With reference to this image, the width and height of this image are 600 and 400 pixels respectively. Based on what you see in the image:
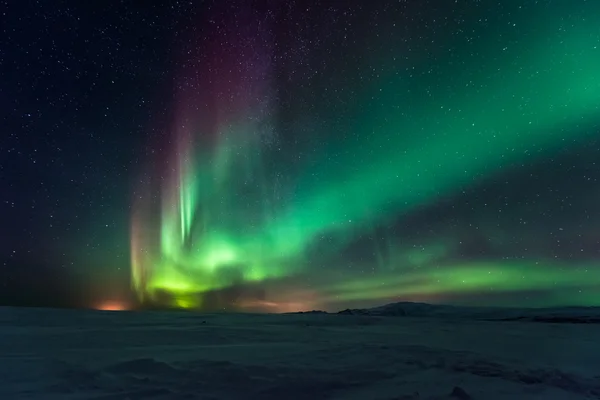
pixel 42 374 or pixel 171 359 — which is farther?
pixel 171 359

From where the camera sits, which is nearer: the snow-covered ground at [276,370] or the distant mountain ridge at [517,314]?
the snow-covered ground at [276,370]

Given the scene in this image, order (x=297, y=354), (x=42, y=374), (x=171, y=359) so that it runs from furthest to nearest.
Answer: (x=297, y=354) → (x=171, y=359) → (x=42, y=374)

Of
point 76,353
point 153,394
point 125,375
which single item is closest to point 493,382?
point 153,394

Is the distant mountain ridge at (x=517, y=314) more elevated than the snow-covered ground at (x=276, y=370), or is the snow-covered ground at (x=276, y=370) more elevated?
the snow-covered ground at (x=276, y=370)

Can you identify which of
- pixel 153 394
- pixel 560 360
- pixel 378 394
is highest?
pixel 153 394

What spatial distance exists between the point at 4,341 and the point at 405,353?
7515 millimetres

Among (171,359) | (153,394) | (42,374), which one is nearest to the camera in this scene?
(153,394)

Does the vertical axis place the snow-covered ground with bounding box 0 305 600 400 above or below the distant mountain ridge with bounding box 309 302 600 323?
above

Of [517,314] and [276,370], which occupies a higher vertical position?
[276,370]

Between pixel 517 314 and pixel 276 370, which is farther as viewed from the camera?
pixel 517 314

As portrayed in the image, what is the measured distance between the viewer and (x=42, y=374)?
15.0ft

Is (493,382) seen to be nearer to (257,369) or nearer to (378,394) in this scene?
(378,394)

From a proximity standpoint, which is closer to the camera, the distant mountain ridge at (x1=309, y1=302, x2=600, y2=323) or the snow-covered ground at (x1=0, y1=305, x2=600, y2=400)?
the snow-covered ground at (x1=0, y1=305, x2=600, y2=400)

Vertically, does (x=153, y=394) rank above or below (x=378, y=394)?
above
